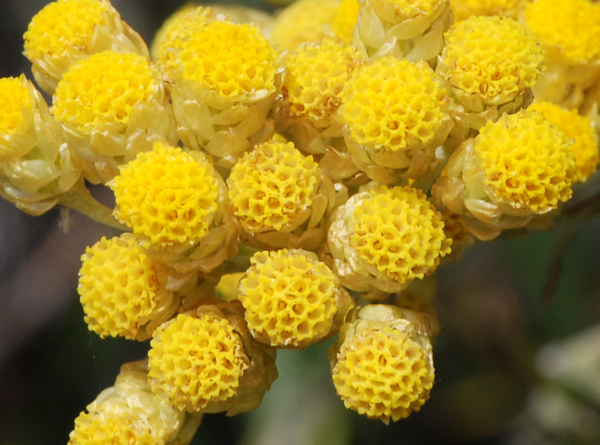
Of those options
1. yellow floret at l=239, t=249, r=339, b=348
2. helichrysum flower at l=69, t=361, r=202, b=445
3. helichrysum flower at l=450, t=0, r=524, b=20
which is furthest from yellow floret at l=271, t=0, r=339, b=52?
helichrysum flower at l=69, t=361, r=202, b=445

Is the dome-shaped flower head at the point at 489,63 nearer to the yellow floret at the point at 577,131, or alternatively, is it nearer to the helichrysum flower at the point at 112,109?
the yellow floret at the point at 577,131

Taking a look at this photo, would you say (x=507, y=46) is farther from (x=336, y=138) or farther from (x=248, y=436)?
(x=248, y=436)

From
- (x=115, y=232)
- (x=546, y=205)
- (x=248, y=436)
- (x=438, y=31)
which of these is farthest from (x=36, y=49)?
(x=248, y=436)

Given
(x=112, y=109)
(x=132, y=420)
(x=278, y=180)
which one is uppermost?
(x=112, y=109)

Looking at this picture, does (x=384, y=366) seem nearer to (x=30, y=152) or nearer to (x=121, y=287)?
(x=121, y=287)

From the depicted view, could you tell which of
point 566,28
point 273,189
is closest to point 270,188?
point 273,189

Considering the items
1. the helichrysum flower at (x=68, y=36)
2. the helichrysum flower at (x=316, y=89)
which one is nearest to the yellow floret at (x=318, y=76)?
the helichrysum flower at (x=316, y=89)
